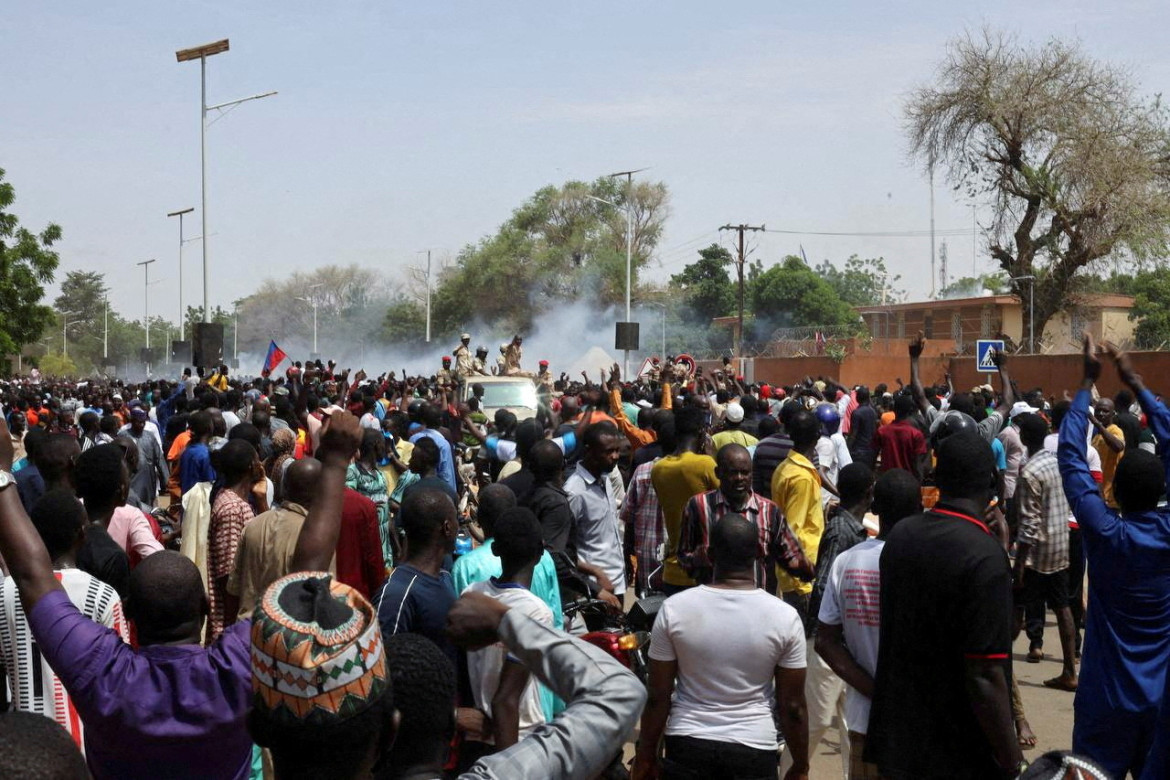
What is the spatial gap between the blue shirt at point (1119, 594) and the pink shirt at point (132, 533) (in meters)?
3.94

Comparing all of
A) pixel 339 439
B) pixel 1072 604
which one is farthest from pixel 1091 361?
pixel 1072 604

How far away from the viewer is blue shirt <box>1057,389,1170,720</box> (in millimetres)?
5043

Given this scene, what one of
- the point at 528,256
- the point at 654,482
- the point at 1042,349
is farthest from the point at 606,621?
the point at 528,256

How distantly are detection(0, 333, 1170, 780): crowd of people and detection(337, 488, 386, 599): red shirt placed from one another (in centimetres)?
2

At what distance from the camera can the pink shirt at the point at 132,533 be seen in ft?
18.7

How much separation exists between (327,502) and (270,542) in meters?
2.42

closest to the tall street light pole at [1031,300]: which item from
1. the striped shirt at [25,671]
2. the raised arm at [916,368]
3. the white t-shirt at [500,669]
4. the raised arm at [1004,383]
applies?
the raised arm at [1004,383]

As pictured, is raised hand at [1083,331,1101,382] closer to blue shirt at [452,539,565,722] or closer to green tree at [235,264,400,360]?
blue shirt at [452,539,565,722]

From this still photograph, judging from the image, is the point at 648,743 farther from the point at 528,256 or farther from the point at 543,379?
the point at 528,256

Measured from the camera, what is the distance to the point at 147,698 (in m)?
3.03

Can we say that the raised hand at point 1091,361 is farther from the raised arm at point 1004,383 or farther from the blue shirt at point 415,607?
the raised arm at point 1004,383

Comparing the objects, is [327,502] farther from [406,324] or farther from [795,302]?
[406,324]

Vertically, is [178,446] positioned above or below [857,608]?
above

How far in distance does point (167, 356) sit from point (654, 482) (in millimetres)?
94840
